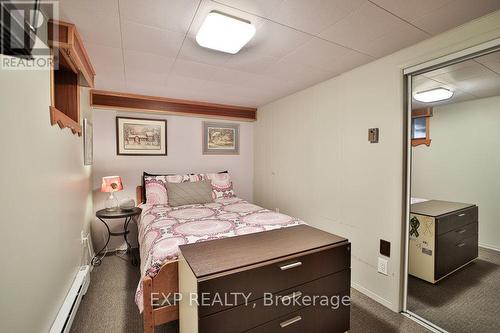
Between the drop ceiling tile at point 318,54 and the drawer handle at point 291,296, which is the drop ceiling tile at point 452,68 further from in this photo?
the drawer handle at point 291,296

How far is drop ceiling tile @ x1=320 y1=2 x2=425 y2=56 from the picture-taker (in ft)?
4.42

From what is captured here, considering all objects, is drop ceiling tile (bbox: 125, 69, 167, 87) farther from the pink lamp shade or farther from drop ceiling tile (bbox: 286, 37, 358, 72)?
drop ceiling tile (bbox: 286, 37, 358, 72)

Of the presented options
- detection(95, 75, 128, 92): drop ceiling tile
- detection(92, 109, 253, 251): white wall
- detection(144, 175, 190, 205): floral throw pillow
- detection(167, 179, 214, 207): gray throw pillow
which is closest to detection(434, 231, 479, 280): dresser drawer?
detection(167, 179, 214, 207): gray throw pillow

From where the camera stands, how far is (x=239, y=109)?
12.5ft

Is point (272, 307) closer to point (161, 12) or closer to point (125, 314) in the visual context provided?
point (125, 314)

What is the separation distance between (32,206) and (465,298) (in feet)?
10.3

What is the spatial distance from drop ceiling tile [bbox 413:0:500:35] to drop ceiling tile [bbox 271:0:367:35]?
0.48 meters

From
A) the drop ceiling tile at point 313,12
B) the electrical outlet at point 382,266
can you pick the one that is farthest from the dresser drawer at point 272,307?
the drop ceiling tile at point 313,12

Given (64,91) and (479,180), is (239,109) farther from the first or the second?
(479,180)

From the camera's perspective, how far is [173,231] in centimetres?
184

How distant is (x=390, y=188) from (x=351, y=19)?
131 cm

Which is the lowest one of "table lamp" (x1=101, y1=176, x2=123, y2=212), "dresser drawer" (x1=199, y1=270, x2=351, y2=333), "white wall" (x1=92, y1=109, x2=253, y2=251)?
"dresser drawer" (x1=199, y1=270, x2=351, y2=333)

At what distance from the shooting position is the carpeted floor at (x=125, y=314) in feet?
5.29

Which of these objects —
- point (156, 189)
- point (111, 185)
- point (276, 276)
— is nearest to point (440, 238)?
point (276, 276)
